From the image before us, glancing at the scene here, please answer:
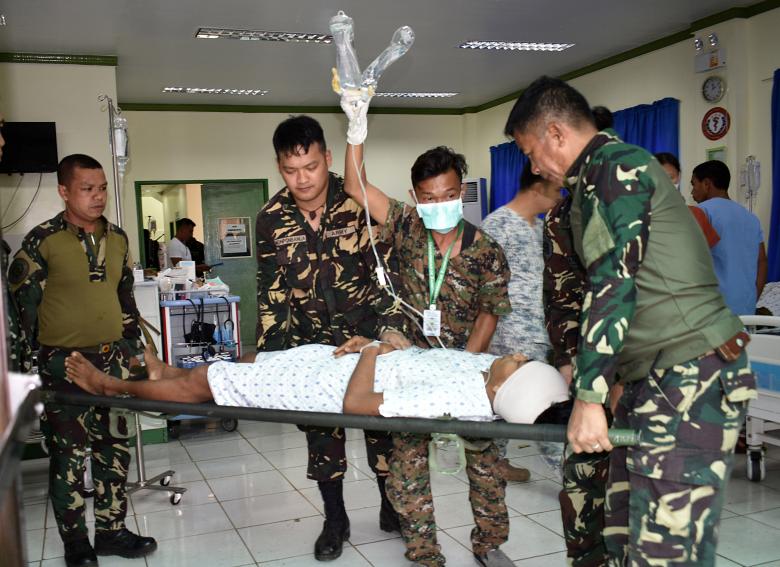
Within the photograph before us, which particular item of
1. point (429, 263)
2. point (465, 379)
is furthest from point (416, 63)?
point (465, 379)

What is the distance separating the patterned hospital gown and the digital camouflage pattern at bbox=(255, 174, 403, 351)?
0.72 ft

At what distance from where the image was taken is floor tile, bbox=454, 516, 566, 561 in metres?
2.99

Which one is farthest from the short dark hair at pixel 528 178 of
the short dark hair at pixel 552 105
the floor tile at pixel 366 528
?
the floor tile at pixel 366 528

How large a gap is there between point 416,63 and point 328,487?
5988mm

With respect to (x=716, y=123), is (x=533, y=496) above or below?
below

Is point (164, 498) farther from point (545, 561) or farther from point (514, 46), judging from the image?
point (514, 46)

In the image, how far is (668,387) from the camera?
1.70 m

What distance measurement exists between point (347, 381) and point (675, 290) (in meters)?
1.27

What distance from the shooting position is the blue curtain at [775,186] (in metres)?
6.13

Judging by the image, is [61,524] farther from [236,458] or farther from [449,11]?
[449,11]

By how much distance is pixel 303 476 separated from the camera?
13.7ft

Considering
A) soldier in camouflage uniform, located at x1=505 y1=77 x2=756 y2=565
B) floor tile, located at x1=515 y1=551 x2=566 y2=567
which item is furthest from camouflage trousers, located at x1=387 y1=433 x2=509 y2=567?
soldier in camouflage uniform, located at x1=505 y1=77 x2=756 y2=565

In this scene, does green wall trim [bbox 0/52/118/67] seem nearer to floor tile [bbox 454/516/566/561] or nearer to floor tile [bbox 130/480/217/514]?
floor tile [bbox 130/480/217/514]

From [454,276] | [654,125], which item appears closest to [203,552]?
[454,276]
